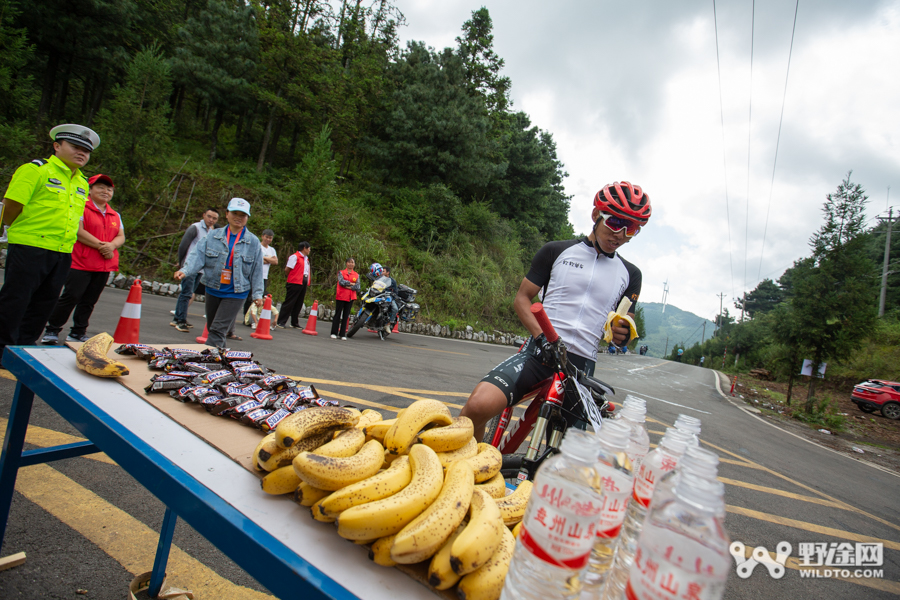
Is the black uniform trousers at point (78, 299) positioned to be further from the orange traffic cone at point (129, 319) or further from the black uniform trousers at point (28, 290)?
the black uniform trousers at point (28, 290)

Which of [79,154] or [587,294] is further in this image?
[79,154]

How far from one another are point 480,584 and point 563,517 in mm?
331

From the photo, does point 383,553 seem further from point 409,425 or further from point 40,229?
point 40,229

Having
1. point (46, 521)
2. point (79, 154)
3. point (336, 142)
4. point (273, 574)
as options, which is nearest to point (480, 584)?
point (273, 574)

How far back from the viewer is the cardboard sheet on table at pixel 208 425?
1567 mm

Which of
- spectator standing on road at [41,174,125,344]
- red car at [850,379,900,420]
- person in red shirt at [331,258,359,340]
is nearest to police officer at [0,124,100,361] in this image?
spectator standing on road at [41,174,125,344]

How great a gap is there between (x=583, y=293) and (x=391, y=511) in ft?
6.81

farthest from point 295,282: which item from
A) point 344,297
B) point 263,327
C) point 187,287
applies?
point 187,287

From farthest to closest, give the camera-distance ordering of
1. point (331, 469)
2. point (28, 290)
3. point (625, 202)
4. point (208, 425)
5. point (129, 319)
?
point (129, 319) → point (28, 290) → point (625, 202) → point (208, 425) → point (331, 469)

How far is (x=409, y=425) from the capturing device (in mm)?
1555

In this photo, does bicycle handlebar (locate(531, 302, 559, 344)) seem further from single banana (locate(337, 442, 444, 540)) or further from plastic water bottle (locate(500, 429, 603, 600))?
plastic water bottle (locate(500, 429, 603, 600))

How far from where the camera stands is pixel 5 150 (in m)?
12.5

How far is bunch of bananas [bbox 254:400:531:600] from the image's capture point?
1061 millimetres

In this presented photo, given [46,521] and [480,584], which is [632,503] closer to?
[480,584]
